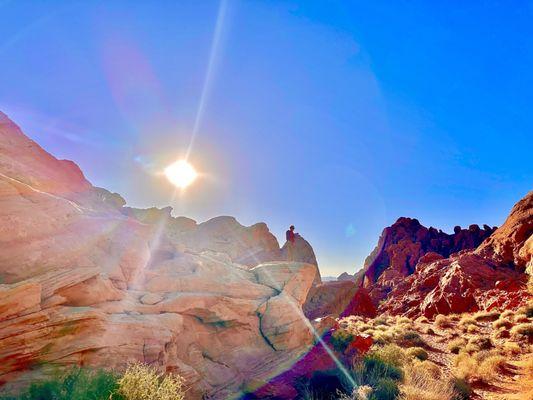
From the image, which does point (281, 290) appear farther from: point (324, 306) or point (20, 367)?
point (324, 306)

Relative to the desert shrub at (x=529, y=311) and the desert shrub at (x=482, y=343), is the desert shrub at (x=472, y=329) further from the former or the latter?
A: the desert shrub at (x=482, y=343)

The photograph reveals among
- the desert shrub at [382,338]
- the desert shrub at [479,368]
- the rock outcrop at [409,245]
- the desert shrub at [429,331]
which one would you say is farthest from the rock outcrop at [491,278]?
the rock outcrop at [409,245]

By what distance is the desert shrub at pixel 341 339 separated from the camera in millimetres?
A: 18047

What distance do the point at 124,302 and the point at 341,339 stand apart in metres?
12.4

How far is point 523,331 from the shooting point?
19859 mm

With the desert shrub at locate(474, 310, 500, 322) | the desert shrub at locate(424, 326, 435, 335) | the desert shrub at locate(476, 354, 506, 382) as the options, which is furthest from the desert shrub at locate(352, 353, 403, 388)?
the desert shrub at locate(474, 310, 500, 322)

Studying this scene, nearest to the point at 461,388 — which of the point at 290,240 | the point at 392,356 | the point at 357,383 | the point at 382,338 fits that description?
the point at 357,383

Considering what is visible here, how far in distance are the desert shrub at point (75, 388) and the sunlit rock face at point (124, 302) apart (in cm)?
103

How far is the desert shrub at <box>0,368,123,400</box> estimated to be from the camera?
7270 mm

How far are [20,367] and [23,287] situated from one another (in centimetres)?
221

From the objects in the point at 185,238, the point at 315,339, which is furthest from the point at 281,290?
the point at 185,238

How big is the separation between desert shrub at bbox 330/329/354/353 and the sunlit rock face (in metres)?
1.84

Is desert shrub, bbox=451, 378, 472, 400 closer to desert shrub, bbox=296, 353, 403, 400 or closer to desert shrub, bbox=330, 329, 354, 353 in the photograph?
desert shrub, bbox=296, 353, 403, 400

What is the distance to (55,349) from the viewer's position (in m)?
9.39
